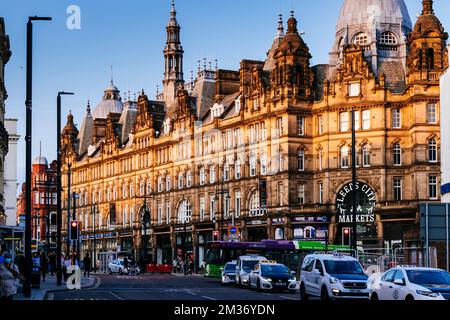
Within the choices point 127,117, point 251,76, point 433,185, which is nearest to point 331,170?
point 433,185

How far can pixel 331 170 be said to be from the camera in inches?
3282

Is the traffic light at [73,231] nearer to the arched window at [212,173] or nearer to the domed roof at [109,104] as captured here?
the arched window at [212,173]

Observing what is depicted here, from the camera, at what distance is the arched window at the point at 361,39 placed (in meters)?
86.0

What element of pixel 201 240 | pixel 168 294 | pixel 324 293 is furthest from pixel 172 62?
pixel 324 293

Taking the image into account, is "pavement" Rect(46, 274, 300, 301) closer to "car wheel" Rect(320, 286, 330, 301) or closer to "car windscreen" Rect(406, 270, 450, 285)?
"car wheel" Rect(320, 286, 330, 301)

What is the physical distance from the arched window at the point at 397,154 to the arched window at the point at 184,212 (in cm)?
2879

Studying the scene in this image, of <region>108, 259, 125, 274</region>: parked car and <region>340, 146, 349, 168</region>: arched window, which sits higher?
<region>340, 146, 349, 168</region>: arched window

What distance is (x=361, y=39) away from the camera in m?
86.5

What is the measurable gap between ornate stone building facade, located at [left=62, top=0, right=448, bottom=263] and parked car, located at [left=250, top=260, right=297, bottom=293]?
2535 cm

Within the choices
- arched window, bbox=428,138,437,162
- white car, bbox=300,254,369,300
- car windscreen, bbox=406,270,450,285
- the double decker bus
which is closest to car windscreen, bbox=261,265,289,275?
white car, bbox=300,254,369,300

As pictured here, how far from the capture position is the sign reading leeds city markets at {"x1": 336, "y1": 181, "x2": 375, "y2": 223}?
80.4 m

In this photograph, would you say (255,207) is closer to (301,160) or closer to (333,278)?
(301,160)

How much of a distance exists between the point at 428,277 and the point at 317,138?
62408mm

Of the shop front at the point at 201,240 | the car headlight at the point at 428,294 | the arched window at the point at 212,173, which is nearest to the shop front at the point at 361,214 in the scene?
the arched window at the point at 212,173
